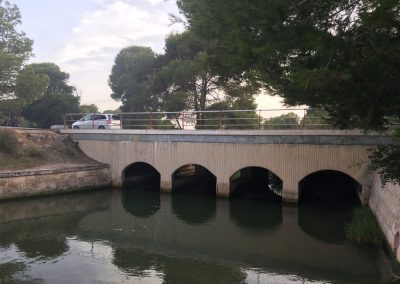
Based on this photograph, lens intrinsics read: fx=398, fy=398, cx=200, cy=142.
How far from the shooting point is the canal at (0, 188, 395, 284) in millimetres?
9312

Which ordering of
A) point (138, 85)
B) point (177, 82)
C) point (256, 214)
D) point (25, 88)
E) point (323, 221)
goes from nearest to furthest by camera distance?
point (323, 221) → point (256, 214) → point (25, 88) → point (177, 82) → point (138, 85)

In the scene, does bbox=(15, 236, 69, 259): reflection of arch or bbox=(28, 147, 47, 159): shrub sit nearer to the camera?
bbox=(15, 236, 69, 259): reflection of arch

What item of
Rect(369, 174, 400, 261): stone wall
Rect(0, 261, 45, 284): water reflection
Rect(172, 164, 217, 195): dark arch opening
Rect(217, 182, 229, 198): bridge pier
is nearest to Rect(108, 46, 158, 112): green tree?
Rect(172, 164, 217, 195): dark arch opening

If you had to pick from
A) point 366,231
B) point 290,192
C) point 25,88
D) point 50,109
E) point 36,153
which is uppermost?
point 25,88

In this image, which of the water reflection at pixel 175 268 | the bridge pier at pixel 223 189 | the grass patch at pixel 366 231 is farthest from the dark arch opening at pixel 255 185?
the water reflection at pixel 175 268

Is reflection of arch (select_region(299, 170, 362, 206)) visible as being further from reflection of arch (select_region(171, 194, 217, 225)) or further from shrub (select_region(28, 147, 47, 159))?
shrub (select_region(28, 147, 47, 159))

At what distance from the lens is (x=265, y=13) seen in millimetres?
6742

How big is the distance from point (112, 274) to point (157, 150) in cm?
1157

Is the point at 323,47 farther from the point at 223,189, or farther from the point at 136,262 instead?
the point at 223,189

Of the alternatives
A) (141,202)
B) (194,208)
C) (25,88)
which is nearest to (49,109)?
(25,88)

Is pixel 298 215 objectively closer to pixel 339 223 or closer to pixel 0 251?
pixel 339 223

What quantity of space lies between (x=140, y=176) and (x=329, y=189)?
1074 cm

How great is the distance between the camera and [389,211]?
10.6 metres

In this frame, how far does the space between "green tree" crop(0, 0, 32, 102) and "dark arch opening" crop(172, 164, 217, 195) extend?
13359mm
